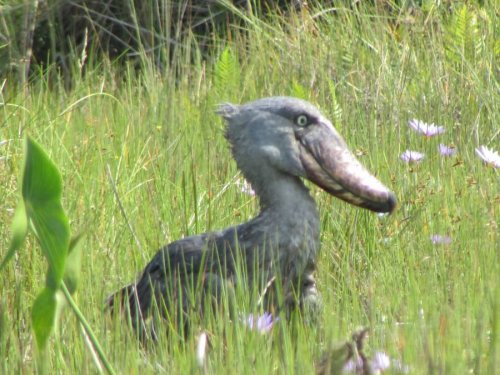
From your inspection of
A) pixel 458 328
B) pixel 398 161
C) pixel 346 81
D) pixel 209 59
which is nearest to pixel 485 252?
pixel 458 328

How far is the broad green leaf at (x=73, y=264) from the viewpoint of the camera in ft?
5.63

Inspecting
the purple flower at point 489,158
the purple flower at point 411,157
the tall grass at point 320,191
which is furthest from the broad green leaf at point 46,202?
the purple flower at point 411,157

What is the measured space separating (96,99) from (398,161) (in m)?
1.90

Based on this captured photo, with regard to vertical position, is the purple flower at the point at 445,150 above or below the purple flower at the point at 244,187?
above

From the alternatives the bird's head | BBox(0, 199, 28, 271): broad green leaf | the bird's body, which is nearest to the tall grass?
the bird's body

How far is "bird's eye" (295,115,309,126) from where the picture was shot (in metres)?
3.06

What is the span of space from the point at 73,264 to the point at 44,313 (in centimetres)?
10

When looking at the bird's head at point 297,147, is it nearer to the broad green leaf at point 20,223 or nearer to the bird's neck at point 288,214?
the bird's neck at point 288,214

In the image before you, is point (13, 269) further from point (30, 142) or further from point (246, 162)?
point (30, 142)

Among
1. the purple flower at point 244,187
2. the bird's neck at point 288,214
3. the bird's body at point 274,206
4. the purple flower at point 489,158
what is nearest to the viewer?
the bird's body at point 274,206

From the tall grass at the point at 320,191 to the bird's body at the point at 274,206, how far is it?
0.13 metres

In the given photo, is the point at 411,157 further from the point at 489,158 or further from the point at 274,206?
the point at 274,206

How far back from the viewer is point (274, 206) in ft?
9.73

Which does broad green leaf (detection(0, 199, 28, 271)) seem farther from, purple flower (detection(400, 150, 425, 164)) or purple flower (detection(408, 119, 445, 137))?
purple flower (detection(408, 119, 445, 137))
